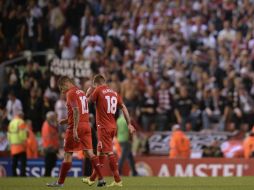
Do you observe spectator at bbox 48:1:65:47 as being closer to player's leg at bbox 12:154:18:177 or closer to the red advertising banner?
the red advertising banner

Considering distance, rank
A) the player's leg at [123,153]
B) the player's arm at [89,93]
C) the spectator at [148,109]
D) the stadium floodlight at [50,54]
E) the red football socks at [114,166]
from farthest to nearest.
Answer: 1. the stadium floodlight at [50,54]
2. the spectator at [148,109]
3. the player's leg at [123,153]
4. the player's arm at [89,93]
5. the red football socks at [114,166]

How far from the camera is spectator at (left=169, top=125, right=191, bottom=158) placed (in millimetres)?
26141

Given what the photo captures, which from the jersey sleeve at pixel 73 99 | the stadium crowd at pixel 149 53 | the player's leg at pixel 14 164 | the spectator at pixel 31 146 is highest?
the stadium crowd at pixel 149 53

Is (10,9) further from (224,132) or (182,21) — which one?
(224,132)

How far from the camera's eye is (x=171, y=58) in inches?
1147

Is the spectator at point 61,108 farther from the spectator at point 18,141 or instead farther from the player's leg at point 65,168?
the player's leg at point 65,168

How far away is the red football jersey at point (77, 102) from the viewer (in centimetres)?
1677

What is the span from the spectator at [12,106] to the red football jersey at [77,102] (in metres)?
10.3

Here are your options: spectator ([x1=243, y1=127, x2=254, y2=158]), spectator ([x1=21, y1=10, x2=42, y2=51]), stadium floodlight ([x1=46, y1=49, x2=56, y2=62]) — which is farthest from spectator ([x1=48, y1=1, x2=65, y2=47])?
spectator ([x1=243, y1=127, x2=254, y2=158])

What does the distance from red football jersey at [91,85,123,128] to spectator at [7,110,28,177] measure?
7617 mm

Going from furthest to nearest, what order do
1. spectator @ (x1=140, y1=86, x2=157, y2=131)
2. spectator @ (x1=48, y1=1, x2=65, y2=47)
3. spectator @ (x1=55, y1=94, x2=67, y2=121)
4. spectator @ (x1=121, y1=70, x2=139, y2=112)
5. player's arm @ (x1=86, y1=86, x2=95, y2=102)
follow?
spectator @ (x1=48, y1=1, x2=65, y2=47) → spectator @ (x1=140, y1=86, x2=157, y2=131) → spectator @ (x1=121, y1=70, x2=139, y2=112) → spectator @ (x1=55, y1=94, x2=67, y2=121) → player's arm @ (x1=86, y1=86, x2=95, y2=102)

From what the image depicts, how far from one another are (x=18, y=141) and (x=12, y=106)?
8.97 ft

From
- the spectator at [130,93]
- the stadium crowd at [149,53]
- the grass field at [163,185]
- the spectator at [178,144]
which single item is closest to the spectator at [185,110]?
the stadium crowd at [149,53]

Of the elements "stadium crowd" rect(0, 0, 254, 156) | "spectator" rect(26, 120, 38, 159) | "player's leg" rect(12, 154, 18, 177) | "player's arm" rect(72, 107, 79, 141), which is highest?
"stadium crowd" rect(0, 0, 254, 156)
